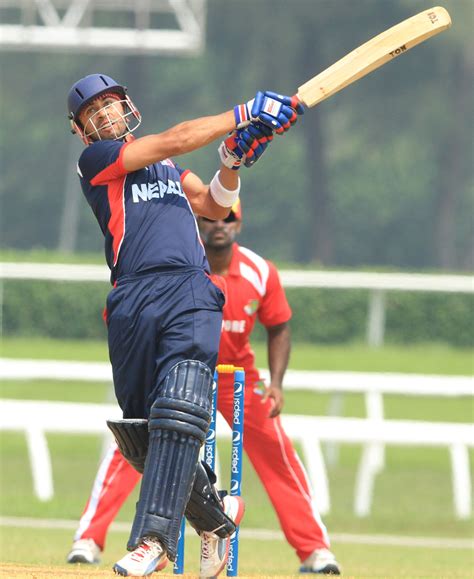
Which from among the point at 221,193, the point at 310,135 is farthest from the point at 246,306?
the point at 310,135

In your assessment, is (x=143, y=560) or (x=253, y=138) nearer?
(x=143, y=560)

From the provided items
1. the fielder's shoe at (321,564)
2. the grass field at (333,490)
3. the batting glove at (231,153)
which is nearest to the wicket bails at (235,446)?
the grass field at (333,490)

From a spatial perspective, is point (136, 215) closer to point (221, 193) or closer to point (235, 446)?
point (221, 193)

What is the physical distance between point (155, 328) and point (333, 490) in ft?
28.1

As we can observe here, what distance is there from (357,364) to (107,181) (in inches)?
708

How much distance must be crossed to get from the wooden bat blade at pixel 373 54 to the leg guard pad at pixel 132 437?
1.50m

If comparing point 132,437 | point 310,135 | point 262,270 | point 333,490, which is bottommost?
point 132,437

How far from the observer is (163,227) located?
619 cm

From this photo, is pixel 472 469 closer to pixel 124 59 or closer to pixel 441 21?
pixel 441 21

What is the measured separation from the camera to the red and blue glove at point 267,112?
617 cm

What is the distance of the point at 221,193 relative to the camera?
6.59 meters

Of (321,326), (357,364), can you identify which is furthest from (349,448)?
(321,326)

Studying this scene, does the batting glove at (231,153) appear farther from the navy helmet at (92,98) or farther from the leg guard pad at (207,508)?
the leg guard pad at (207,508)

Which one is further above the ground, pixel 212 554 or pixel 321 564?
pixel 321 564
